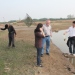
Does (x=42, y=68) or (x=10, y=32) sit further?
(x=10, y=32)

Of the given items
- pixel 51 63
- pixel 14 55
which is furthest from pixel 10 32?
pixel 51 63

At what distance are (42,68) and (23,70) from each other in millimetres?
988

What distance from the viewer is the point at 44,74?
9.11 meters

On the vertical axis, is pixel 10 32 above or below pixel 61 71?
above

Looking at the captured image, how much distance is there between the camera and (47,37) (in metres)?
12.0

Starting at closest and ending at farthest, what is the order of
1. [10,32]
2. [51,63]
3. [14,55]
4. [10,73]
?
[10,73], [51,63], [14,55], [10,32]

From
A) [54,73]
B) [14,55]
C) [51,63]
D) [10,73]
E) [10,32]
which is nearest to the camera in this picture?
[10,73]

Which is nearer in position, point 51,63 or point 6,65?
point 6,65

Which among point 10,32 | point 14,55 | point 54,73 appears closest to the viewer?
point 54,73

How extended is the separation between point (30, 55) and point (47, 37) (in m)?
1.31

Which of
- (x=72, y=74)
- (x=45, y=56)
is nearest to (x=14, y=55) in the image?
(x=45, y=56)

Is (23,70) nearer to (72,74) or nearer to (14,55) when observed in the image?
(72,74)

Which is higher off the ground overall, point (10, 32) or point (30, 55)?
point (10, 32)

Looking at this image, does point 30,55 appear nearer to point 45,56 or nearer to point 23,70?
point 45,56
